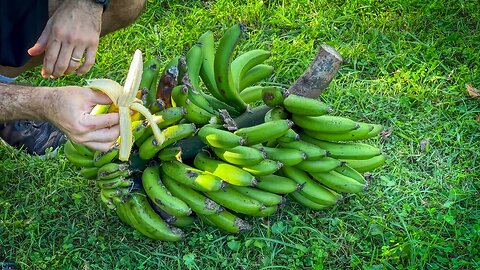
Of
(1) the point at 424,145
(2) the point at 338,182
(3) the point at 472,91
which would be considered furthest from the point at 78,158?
(3) the point at 472,91

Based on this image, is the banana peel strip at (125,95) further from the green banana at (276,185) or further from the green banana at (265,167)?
the green banana at (276,185)

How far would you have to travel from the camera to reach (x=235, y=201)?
2793 mm

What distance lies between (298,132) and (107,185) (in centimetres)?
85

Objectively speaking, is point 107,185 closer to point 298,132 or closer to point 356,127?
point 298,132

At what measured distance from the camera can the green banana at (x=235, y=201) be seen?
2.79 m

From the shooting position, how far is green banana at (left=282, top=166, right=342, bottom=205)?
293cm

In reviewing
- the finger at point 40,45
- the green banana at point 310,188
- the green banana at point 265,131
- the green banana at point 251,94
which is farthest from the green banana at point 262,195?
the finger at point 40,45

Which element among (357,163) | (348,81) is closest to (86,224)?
(357,163)

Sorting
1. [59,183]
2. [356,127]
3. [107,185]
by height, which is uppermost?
[356,127]

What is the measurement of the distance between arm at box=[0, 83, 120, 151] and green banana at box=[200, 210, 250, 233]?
0.67 m

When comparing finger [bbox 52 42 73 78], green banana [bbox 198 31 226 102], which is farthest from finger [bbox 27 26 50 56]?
green banana [bbox 198 31 226 102]

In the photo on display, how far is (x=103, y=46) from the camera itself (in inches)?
159

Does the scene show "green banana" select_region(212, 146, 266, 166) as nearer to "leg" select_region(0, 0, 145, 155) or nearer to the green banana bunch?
the green banana bunch

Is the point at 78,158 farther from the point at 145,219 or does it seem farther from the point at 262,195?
the point at 262,195
